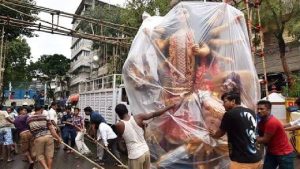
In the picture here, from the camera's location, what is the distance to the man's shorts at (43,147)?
7.19m

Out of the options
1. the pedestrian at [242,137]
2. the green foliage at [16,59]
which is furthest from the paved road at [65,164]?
the green foliage at [16,59]

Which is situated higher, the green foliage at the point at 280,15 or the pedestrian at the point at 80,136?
the green foliage at the point at 280,15

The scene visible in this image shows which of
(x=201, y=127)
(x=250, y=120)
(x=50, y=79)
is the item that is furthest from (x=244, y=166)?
(x=50, y=79)

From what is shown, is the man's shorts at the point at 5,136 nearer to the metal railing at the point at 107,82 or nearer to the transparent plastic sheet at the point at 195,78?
the metal railing at the point at 107,82

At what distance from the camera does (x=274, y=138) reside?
4.74 metres

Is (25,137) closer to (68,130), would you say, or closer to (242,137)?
(68,130)

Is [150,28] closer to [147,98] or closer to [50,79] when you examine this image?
[147,98]

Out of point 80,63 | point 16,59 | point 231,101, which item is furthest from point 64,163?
point 80,63

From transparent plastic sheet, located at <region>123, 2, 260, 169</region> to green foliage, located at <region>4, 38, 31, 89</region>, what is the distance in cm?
2443

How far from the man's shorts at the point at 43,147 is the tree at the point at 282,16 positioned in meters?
10.6

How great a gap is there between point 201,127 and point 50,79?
51.3m

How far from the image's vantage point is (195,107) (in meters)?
5.09

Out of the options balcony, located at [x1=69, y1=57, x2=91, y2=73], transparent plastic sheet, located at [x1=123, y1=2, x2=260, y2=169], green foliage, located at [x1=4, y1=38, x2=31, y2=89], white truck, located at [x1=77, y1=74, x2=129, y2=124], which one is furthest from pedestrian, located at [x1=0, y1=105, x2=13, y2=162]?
balcony, located at [x1=69, y1=57, x2=91, y2=73]

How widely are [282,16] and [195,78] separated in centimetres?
1199
